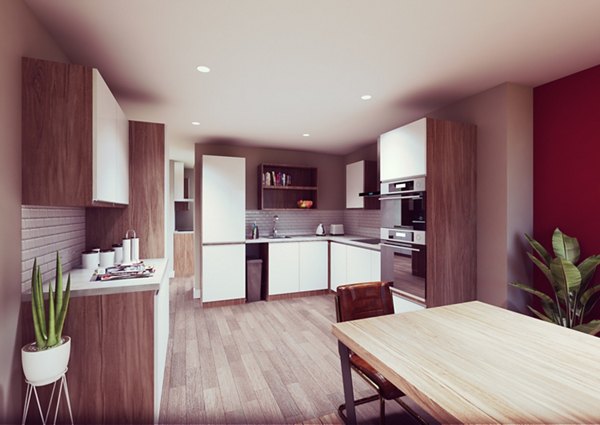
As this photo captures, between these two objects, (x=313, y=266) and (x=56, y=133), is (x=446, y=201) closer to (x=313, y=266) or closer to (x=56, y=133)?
(x=313, y=266)

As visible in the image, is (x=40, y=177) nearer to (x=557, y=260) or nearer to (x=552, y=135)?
(x=557, y=260)

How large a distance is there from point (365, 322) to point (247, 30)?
77.8 inches

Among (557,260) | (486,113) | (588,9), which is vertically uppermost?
(588,9)

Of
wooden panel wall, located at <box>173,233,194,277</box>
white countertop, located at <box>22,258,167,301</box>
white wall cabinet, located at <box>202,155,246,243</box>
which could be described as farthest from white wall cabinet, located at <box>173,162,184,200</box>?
white countertop, located at <box>22,258,167,301</box>

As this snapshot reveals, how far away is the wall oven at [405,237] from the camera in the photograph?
112 inches

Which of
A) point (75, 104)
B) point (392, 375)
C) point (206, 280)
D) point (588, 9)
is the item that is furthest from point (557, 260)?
point (206, 280)

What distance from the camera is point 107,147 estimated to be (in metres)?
2.04

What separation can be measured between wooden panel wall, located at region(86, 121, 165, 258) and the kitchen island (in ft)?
3.81

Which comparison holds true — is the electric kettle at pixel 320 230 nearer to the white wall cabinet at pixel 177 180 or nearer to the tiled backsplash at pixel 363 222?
the tiled backsplash at pixel 363 222

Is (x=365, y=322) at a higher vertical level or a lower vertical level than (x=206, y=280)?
higher

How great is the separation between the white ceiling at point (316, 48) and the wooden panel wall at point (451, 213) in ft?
1.70

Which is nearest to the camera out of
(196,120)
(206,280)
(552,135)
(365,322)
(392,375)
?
(392,375)

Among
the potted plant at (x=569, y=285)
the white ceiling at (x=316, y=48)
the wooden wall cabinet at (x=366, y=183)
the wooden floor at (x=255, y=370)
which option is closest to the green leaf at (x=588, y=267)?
the potted plant at (x=569, y=285)

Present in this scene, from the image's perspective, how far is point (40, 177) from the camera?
1695mm
